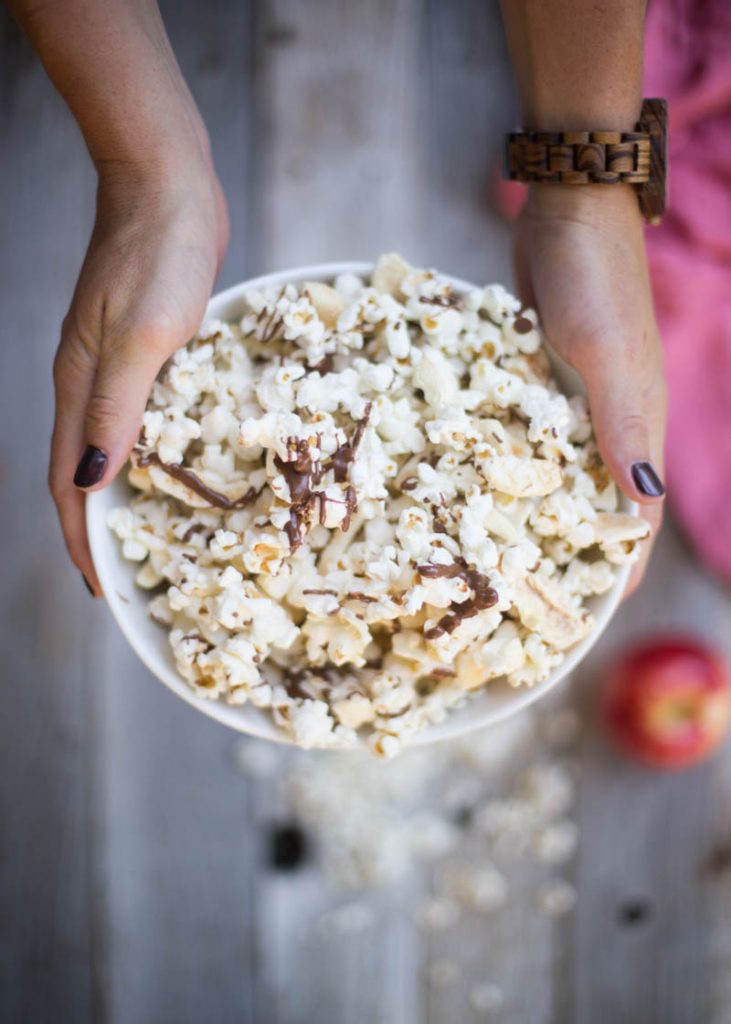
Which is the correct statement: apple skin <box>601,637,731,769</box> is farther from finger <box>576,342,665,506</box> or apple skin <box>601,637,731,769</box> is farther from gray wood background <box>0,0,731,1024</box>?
finger <box>576,342,665,506</box>

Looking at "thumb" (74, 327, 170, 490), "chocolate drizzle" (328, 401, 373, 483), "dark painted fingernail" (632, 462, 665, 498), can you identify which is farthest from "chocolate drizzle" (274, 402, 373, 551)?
"dark painted fingernail" (632, 462, 665, 498)

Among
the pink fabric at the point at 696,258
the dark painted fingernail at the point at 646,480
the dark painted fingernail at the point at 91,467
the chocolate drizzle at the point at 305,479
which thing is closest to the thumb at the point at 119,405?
the dark painted fingernail at the point at 91,467

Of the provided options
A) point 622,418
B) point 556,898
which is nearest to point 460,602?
point 622,418

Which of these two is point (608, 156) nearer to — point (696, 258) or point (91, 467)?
point (696, 258)

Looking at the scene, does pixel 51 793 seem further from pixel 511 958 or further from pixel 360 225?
pixel 360 225

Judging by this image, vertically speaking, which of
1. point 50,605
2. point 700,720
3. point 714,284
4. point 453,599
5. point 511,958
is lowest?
point 511,958

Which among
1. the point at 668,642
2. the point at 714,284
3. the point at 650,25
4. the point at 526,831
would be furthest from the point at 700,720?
the point at 650,25

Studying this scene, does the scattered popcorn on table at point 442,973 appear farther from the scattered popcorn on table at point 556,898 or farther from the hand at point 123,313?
→ the hand at point 123,313
